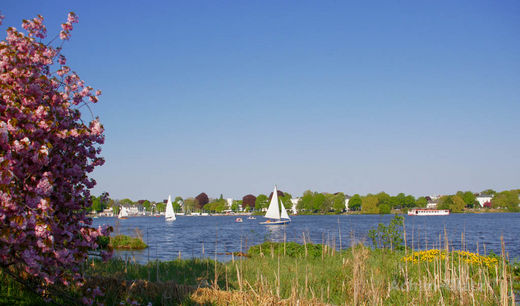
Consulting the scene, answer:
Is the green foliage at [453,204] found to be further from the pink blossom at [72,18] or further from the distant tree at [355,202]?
the pink blossom at [72,18]

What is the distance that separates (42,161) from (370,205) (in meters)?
158

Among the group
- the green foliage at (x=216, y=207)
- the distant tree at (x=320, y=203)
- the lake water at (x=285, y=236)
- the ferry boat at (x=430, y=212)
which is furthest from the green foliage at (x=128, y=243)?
the green foliage at (x=216, y=207)

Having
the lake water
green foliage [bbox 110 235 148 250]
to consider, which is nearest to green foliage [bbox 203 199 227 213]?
the lake water

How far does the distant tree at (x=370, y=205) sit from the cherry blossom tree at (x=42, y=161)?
507ft

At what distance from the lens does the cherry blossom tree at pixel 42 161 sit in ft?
13.7

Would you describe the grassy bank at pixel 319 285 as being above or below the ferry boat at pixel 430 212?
above

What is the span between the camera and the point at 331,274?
12.9m

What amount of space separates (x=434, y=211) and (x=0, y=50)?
15766cm

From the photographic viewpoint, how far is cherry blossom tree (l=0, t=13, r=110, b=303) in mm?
4168

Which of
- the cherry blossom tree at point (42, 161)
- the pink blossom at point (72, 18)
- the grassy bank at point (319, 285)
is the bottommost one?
the grassy bank at point (319, 285)

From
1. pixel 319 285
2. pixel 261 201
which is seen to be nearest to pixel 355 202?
pixel 261 201

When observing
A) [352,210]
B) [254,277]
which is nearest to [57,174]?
[254,277]

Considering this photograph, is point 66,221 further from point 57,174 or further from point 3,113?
point 3,113

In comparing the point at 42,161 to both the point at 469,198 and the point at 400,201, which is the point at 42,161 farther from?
the point at 469,198
